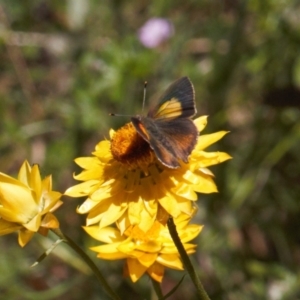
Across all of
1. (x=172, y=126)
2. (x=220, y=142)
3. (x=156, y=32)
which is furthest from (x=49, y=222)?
(x=156, y=32)

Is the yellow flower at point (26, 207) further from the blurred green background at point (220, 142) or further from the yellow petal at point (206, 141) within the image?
the blurred green background at point (220, 142)

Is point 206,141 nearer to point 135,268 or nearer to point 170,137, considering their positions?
point 170,137

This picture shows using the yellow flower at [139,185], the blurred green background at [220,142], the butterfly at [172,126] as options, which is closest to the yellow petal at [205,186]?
the yellow flower at [139,185]

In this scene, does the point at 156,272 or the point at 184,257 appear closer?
the point at 184,257

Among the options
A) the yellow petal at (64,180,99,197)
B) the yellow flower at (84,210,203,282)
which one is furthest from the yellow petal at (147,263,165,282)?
the yellow petal at (64,180,99,197)

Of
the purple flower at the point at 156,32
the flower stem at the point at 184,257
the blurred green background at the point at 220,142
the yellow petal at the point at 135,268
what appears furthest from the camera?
the purple flower at the point at 156,32

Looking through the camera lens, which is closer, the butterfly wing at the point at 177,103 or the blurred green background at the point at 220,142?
the butterfly wing at the point at 177,103
